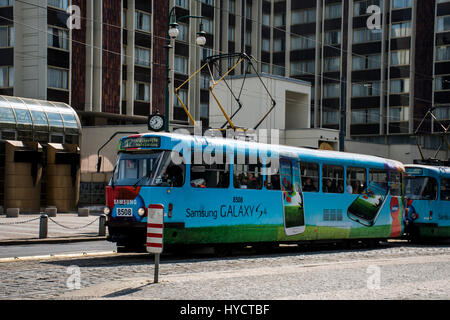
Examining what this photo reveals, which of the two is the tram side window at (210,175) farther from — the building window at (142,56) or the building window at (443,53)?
the building window at (443,53)

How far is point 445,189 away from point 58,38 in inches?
1219

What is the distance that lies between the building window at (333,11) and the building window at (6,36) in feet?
121

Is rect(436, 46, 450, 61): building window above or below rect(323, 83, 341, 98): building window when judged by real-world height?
above

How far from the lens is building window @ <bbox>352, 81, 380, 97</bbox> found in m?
69.0

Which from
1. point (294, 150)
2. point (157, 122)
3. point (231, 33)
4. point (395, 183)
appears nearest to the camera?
point (294, 150)

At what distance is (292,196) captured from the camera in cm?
1898

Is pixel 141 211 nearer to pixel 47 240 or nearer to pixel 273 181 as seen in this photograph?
pixel 273 181

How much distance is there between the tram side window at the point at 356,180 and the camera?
21.1 m

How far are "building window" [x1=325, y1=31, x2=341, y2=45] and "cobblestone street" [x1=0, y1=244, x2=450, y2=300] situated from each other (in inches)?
2240

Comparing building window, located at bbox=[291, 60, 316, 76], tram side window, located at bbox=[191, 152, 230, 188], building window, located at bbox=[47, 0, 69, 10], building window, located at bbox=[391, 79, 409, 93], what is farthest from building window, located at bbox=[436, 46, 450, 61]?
tram side window, located at bbox=[191, 152, 230, 188]

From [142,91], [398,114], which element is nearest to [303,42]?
[398,114]

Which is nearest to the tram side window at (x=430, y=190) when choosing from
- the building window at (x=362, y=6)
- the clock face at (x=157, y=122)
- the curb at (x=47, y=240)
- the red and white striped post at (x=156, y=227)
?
the clock face at (x=157, y=122)

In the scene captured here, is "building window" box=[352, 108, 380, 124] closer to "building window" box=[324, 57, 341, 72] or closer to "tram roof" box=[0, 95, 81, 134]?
"building window" box=[324, 57, 341, 72]
